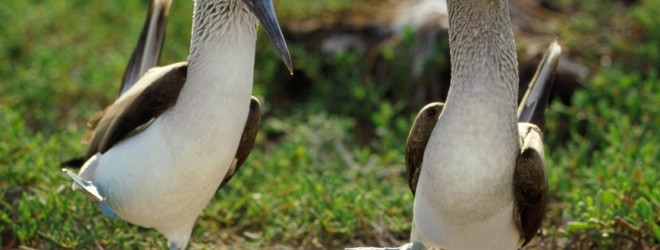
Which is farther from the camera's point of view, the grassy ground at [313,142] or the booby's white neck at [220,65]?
the grassy ground at [313,142]

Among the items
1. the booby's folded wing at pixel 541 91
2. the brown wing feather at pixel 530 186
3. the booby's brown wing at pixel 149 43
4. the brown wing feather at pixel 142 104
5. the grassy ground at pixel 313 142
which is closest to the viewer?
the brown wing feather at pixel 530 186

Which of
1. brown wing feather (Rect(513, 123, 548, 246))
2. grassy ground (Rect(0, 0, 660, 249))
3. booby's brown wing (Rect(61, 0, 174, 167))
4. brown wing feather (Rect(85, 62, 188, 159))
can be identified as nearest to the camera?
brown wing feather (Rect(513, 123, 548, 246))

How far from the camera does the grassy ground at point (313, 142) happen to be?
5.15m

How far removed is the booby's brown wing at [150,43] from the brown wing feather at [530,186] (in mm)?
2010

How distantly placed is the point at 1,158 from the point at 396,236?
82.8 inches

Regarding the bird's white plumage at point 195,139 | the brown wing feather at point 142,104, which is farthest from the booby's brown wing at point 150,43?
the bird's white plumage at point 195,139

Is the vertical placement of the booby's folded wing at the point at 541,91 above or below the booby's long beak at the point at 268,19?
below

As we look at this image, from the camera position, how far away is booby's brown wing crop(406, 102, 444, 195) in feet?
14.4

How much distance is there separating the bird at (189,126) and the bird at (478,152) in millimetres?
679

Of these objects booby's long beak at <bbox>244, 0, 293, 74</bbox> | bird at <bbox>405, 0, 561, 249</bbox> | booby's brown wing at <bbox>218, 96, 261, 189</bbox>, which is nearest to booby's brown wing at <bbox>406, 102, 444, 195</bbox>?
bird at <bbox>405, 0, 561, 249</bbox>

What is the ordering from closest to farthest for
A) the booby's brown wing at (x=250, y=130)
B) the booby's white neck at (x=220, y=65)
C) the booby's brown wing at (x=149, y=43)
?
the booby's white neck at (x=220, y=65) → the booby's brown wing at (x=250, y=130) → the booby's brown wing at (x=149, y=43)

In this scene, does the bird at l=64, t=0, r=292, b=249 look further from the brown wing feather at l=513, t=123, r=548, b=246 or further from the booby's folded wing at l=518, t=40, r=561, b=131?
the booby's folded wing at l=518, t=40, r=561, b=131

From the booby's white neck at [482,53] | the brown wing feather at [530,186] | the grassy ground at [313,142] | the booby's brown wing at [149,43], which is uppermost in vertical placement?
the booby's white neck at [482,53]

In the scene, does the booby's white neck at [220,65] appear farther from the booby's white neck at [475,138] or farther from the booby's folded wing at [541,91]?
the booby's folded wing at [541,91]
